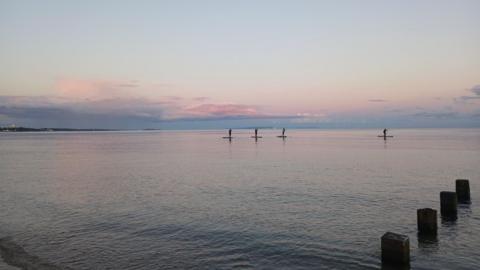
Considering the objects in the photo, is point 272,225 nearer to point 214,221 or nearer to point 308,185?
point 214,221

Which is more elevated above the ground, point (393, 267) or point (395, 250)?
point (395, 250)

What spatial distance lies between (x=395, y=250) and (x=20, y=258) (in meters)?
12.9

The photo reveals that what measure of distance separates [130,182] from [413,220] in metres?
22.6

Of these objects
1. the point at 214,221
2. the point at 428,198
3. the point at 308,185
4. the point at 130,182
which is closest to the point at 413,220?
the point at 428,198

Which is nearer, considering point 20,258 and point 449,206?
point 20,258

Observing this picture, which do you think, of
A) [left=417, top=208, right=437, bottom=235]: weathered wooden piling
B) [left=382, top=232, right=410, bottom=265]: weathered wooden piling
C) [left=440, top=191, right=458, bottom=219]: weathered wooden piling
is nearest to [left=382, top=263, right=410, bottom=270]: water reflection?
[left=382, top=232, right=410, bottom=265]: weathered wooden piling

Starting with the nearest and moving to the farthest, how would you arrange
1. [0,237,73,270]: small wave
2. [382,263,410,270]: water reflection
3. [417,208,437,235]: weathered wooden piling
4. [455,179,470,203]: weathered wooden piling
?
[382,263,410,270]: water reflection → [0,237,73,270]: small wave → [417,208,437,235]: weathered wooden piling → [455,179,470,203]: weathered wooden piling

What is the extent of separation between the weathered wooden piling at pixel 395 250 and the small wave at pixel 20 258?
10542mm

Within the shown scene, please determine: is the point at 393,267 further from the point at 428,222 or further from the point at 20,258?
the point at 20,258

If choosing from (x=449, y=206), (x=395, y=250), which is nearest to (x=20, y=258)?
(x=395, y=250)

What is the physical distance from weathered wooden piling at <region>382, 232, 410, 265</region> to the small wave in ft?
34.6

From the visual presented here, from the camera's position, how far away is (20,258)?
1379 centimetres

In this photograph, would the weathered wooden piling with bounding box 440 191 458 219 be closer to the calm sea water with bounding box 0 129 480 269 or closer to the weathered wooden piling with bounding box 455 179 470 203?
the calm sea water with bounding box 0 129 480 269

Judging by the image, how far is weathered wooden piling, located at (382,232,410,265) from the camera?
12.6 meters
